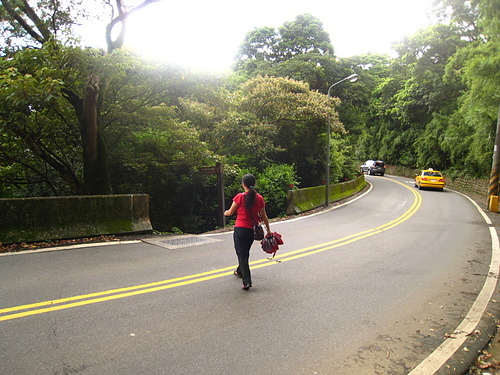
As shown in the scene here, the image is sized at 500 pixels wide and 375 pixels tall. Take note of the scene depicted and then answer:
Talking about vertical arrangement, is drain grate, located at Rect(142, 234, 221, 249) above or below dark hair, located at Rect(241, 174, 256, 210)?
below

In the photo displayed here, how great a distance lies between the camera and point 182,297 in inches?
191

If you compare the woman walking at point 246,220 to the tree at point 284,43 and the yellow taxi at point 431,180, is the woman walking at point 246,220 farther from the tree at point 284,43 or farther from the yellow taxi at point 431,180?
the tree at point 284,43

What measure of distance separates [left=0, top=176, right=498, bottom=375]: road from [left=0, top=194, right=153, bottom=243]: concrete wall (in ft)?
3.61

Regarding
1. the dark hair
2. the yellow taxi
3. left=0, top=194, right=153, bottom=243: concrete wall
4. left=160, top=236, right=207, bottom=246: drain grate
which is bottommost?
the yellow taxi

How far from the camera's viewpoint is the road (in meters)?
3.37

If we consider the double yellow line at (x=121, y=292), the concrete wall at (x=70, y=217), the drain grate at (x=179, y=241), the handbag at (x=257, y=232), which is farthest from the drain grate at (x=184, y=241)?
the handbag at (x=257, y=232)

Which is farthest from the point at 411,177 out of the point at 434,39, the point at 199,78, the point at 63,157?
the point at 63,157

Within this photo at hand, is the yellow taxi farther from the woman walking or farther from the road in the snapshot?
the woman walking

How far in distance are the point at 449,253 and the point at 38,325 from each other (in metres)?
8.51

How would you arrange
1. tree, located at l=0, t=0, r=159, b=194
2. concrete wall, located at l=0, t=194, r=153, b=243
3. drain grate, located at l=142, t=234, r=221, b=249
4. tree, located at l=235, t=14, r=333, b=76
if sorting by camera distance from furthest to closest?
tree, located at l=235, t=14, r=333, b=76 < tree, located at l=0, t=0, r=159, b=194 < drain grate, located at l=142, t=234, r=221, b=249 < concrete wall, located at l=0, t=194, r=153, b=243

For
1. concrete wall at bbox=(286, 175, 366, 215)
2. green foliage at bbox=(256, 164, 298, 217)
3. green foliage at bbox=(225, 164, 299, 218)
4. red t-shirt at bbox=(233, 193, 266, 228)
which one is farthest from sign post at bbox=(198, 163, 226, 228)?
red t-shirt at bbox=(233, 193, 266, 228)

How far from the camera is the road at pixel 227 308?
3.37 metres

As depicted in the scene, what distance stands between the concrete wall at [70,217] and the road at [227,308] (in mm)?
1101

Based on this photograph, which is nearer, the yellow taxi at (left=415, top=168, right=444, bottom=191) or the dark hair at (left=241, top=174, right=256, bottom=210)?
the dark hair at (left=241, top=174, right=256, bottom=210)
